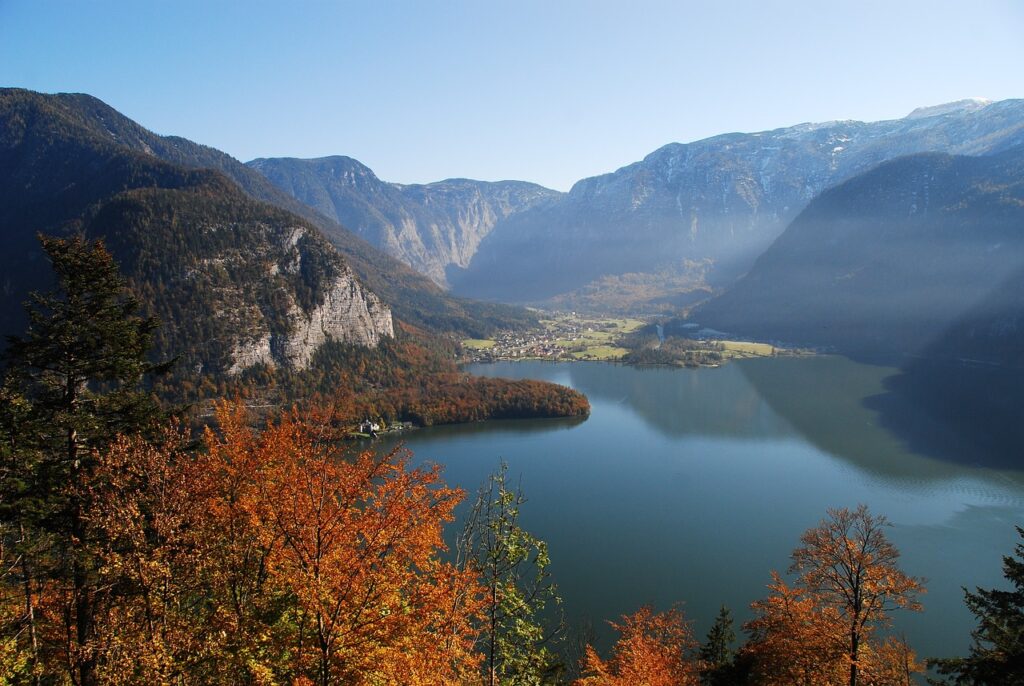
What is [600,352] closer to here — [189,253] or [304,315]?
[304,315]

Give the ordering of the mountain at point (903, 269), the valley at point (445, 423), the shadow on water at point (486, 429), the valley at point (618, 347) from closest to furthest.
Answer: the valley at point (445, 423) → the shadow on water at point (486, 429) → the mountain at point (903, 269) → the valley at point (618, 347)

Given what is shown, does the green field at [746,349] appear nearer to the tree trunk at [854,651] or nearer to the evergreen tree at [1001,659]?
the evergreen tree at [1001,659]

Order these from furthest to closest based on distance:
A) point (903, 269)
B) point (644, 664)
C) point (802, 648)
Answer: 1. point (903, 269)
2. point (644, 664)
3. point (802, 648)

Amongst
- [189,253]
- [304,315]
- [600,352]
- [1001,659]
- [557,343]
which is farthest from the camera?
[557,343]

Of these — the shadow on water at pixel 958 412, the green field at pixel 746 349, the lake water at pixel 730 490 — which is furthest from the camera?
the green field at pixel 746 349

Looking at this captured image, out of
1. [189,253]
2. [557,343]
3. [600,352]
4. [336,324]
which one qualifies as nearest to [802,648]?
[336,324]

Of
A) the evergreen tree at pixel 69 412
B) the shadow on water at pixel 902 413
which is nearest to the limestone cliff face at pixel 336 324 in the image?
the shadow on water at pixel 902 413
